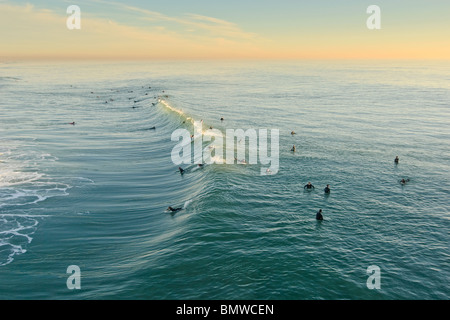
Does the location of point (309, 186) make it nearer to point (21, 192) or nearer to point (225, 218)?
point (225, 218)

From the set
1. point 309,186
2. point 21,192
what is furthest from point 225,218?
point 21,192

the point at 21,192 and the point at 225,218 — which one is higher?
the point at 21,192

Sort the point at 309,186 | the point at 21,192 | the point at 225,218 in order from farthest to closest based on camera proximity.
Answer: the point at 21,192
the point at 309,186
the point at 225,218

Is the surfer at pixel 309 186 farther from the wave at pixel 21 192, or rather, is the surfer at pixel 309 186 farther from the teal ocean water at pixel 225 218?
the wave at pixel 21 192

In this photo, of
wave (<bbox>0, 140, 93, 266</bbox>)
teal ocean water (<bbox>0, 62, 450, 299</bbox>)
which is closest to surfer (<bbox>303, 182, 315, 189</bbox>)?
teal ocean water (<bbox>0, 62, 450, 299</bbox>)

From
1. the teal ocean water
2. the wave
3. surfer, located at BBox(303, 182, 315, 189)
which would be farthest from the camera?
surfer, located at BBox(303, 182, 315, 189)

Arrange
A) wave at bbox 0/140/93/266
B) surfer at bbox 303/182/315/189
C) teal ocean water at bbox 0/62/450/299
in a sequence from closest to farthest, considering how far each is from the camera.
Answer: teal ocean water at bbox 0/62/450/299 < wave at bbox 0/140/93/266 < surfer at bbox 303/182/315/189

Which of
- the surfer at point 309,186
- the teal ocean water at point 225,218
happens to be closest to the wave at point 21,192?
the teal ocean water at point 225,218

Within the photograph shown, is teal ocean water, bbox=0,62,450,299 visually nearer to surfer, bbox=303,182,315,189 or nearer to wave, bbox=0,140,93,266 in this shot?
wave, bbox=0,140,93,266

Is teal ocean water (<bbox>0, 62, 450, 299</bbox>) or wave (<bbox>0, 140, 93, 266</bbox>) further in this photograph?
wave (<bbox>0, 140, 93, 266</bbox>)
